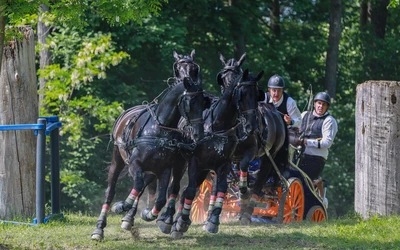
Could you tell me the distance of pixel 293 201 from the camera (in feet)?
47.8

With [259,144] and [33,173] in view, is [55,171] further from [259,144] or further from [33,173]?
[259,144]

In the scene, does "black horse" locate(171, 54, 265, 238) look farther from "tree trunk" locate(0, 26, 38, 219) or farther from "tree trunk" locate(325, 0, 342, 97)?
"tree trunk" locate(325, 0, 342, 97)

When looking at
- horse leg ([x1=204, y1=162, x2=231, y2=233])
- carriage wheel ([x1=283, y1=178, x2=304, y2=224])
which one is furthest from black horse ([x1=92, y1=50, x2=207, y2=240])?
carriage wheel ([x1=283, y1=178, x2=304, y2=224])

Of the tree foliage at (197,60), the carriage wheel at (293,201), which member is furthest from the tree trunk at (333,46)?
the carriage wheel at (293,201)

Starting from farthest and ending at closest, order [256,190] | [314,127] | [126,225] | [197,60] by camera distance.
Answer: [197,60], [314,127], [256,190], [126,225]

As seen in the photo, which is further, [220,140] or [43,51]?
[43,51]

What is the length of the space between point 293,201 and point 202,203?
1.43 metres

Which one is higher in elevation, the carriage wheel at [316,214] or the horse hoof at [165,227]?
the horse hoof at [165,227]

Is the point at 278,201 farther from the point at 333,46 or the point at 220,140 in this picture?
the point at 333,46

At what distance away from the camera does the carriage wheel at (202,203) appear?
14922 millimetres

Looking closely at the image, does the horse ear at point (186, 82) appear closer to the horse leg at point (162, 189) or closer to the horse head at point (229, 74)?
the horse leg at point (162, 189)

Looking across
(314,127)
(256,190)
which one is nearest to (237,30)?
(314,127)

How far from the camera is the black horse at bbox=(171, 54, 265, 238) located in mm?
11812

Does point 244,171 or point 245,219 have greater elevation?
point 244,171
